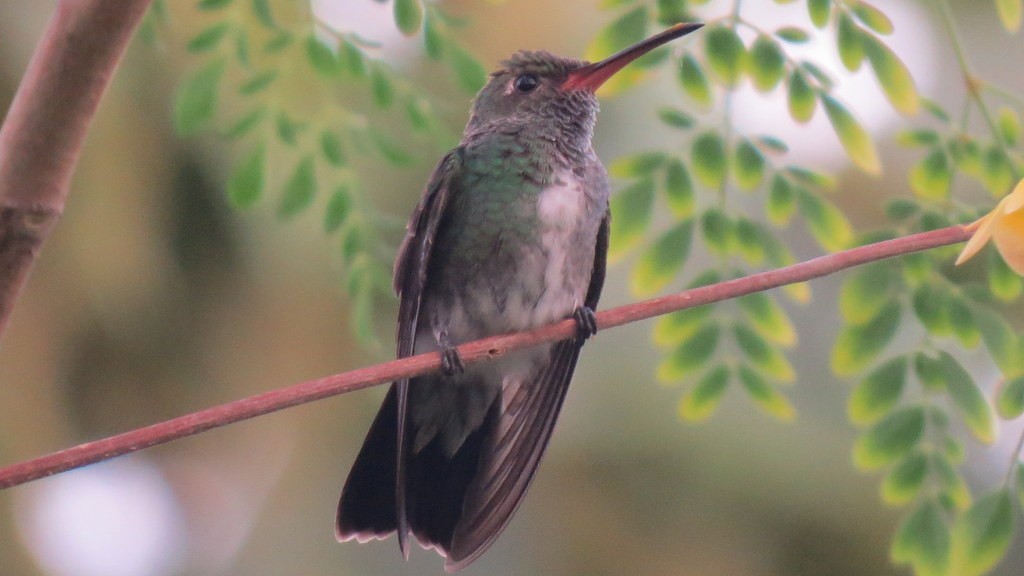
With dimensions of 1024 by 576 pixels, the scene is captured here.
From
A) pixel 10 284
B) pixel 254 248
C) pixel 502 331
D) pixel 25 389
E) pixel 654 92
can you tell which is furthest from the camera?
pixel 254 248

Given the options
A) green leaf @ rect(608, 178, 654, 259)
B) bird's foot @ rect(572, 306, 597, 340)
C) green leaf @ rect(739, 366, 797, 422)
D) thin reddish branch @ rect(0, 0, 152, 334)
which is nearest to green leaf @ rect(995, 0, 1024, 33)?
green leaf @ rect(608, 178, 654, 259)

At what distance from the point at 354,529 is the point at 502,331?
60cm

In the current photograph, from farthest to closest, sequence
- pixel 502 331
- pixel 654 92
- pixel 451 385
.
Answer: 1. pixel 654 92
2. pixel 451 385
3. pixel 502 331

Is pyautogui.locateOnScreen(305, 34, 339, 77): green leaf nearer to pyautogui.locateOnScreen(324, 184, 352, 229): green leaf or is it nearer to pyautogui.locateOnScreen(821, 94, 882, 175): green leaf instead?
pyautogui.locateOnScreen(324, 184, 352, 229): green leaf

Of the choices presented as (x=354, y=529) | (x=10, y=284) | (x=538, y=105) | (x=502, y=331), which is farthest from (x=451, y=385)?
(x=10, y=284)

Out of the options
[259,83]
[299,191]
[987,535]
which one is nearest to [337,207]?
[299,191]

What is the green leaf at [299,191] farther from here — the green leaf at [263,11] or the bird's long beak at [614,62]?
the bird's long beak at [614,62]

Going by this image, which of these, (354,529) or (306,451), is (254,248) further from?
(354,529)

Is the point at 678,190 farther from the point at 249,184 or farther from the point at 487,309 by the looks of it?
the point at 249,184

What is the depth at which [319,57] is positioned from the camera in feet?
7.44

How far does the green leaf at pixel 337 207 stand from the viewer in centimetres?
251

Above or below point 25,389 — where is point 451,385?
below

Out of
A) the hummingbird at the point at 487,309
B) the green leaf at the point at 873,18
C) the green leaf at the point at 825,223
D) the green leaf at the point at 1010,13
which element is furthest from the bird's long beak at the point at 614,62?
the green leaf at the point at 1010,13

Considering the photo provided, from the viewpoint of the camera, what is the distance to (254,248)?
426 cm
